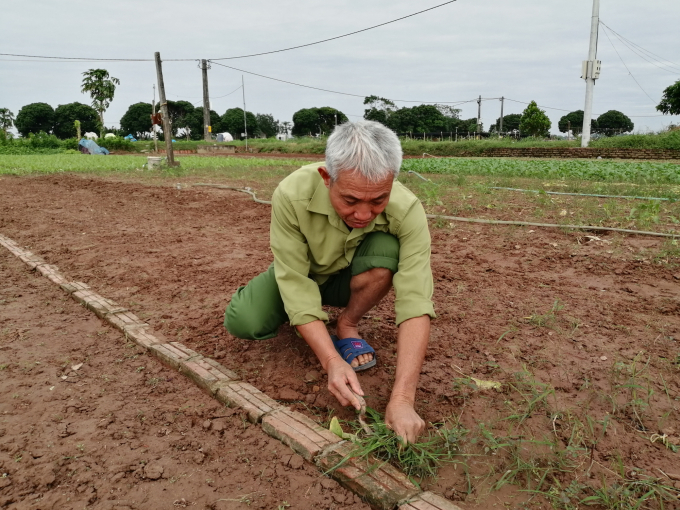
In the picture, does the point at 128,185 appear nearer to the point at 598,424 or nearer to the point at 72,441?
the point at 72,441

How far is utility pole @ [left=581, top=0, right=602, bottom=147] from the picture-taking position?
19828 millimetres

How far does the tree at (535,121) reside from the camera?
35.2 meters

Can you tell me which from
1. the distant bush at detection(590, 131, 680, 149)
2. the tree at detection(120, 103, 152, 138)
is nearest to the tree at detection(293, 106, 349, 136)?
the tree at detection(120, 103, 152, 138)

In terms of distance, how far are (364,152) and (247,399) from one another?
1.00 meters

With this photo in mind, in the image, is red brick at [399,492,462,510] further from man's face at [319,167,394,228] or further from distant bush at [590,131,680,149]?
distant bush at [590,131,680,149]

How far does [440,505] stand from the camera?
4.34ft

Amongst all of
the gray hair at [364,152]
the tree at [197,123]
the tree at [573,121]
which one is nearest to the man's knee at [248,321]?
the gray hair at [364,152]

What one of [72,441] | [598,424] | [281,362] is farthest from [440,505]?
[72,441]

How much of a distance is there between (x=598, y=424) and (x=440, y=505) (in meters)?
0.76

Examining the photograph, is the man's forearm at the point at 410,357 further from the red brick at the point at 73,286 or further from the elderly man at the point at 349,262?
the red brick at the point at 73,286

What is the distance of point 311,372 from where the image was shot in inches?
83.0

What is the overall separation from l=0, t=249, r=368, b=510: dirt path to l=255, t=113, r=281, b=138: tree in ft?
186

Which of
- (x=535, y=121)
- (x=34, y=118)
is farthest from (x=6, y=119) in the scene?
(x=535, y=121)

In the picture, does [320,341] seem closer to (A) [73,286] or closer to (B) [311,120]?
(A) [73,286]
